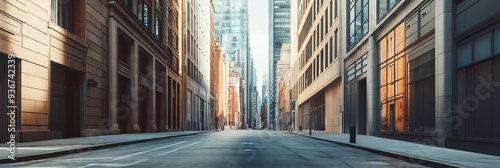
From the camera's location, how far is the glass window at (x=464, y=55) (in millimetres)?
14586

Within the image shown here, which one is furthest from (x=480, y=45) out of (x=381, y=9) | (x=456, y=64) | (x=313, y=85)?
(x=313, y=85)

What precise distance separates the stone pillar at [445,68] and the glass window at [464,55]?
17.7 inches

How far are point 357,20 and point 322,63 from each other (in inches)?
594

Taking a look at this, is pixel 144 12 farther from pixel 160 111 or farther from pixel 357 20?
pixel 357 20

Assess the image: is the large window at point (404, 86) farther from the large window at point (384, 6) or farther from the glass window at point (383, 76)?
the large window at point (384, 6)

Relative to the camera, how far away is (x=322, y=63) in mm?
47188

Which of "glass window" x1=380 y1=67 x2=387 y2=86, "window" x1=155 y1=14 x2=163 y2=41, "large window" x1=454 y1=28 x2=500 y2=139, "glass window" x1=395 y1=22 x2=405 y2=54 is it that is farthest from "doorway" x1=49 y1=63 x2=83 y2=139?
"window" x1=155 y1=14 x2=163 y2=41

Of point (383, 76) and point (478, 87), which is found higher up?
point (383, 76)

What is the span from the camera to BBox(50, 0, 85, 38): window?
69.9ft

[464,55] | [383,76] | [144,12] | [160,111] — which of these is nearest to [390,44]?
[383,76]

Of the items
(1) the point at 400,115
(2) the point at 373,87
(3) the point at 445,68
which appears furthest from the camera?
(2) the point at 373,87

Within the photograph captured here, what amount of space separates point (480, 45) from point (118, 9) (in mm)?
21090

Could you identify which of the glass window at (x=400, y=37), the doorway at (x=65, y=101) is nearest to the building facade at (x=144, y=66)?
the doorway at (x=65, y=101)

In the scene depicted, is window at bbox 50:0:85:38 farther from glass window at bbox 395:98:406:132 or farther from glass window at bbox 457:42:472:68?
glass window at bbox 457:42:472:68
